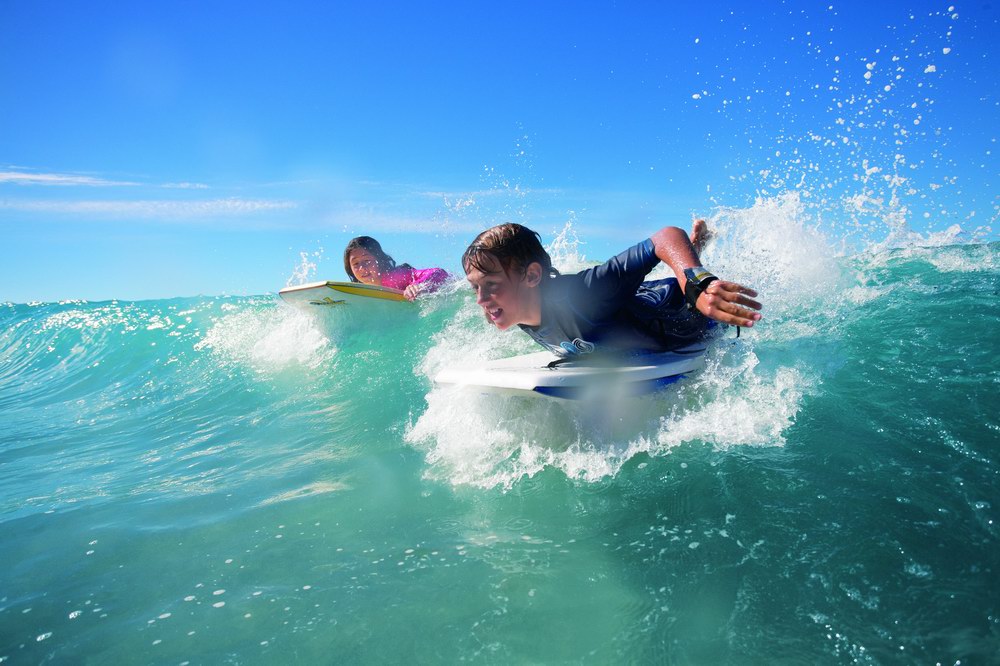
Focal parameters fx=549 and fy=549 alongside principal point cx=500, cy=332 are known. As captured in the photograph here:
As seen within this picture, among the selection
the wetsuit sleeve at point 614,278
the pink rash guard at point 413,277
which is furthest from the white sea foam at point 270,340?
the wetsuit sleeve at point 614,278

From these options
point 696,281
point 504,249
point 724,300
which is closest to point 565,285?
point 504,249

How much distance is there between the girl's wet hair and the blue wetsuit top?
596 cm

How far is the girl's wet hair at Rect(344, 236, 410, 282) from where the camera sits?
9016 millimetres

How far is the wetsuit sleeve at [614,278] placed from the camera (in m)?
3.32

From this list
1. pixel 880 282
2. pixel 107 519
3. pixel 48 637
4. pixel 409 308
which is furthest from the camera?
pixel 409 308

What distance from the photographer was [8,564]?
10.2 feet

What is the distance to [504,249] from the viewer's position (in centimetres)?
326

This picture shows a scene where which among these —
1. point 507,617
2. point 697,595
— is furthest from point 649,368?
point 507,617

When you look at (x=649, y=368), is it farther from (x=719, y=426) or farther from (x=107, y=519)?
(x=107, y=519)

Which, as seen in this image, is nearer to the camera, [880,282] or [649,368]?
[649,368]

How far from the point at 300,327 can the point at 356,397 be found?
12.4 ft

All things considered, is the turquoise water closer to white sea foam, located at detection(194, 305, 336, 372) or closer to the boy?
the boy

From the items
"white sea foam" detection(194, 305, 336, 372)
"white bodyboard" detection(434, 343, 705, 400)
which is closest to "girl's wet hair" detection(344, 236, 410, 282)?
"white sea foam" detection(194, 305, 336, 372)

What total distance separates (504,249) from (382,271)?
6424 millimetres
